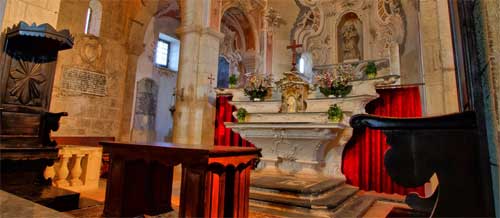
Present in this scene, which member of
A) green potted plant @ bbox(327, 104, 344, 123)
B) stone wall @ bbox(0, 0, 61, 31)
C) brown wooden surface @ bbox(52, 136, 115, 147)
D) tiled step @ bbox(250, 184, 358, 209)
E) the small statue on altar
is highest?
stone wall @ bbox(0, 0, 61, 31)

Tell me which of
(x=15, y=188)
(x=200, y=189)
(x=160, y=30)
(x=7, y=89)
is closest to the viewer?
(x=200, y=189)

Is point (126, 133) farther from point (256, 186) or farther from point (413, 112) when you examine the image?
point (413, 112)

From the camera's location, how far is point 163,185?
3.15 meters

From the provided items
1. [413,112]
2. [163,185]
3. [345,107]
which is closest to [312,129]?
[345,107]

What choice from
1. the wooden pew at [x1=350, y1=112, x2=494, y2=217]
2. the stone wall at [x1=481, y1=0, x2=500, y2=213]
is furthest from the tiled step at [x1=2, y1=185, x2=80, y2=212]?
the stone wall at [x1=481, y1=0, x2=500, y2=213]

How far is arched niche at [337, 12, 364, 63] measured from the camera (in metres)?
8.07

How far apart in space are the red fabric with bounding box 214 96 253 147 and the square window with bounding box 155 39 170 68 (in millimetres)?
4454

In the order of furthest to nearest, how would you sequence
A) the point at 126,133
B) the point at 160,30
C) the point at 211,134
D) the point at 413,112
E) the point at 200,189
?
the point at 160,30
the point at 126,133
the point at 211,134
the point at 413,112
the point at 200,189

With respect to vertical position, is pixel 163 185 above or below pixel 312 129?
below

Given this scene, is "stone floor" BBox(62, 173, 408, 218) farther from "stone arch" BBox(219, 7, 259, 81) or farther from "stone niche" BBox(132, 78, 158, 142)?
"stone arch" BBox(219, 7, 259, 81)

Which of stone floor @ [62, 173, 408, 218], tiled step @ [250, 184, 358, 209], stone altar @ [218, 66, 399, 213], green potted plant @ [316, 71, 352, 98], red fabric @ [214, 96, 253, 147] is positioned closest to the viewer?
stone floor @ [62, 173, 408, 218]

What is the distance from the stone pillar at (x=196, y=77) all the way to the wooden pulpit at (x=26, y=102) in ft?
8.40

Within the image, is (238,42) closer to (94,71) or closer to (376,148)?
(94,71)

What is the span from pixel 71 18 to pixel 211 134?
15.0ft
